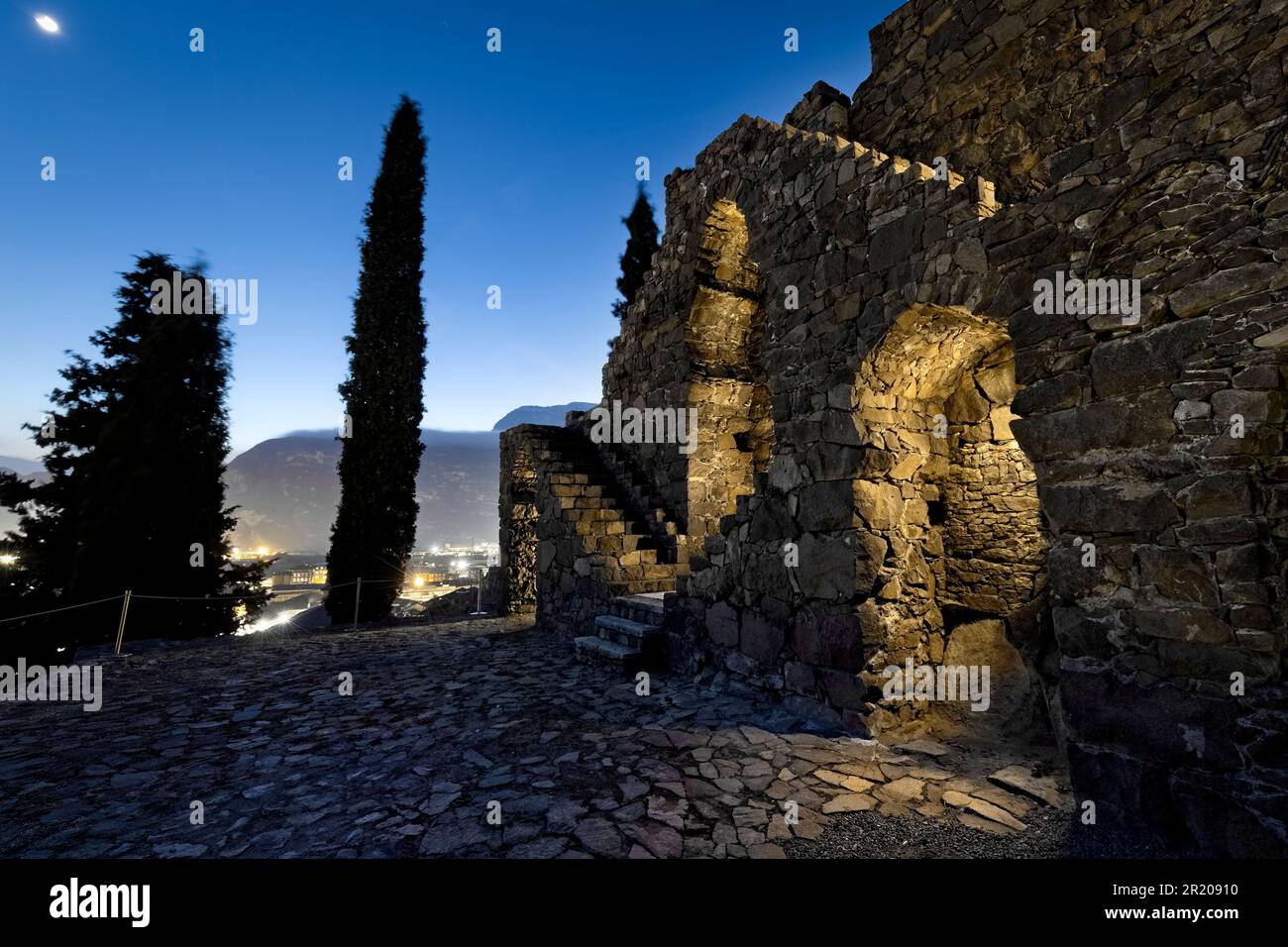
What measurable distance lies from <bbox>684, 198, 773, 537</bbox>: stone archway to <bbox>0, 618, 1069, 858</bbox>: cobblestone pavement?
3788 mm

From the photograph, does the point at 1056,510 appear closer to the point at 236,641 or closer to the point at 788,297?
the point at 788,297

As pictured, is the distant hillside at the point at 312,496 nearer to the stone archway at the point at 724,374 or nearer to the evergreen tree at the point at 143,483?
the evergreen tree at the point at 143,483

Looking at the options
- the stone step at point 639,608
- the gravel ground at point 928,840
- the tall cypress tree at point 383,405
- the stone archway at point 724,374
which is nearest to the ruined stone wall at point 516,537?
the tall cypress tree at point 383,405

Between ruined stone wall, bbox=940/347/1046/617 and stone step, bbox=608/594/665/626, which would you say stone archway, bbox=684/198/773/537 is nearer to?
stone step, bbox=608/594/665/626

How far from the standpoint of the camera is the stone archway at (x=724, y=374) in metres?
8.59

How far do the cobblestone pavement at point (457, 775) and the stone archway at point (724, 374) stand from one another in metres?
3.79

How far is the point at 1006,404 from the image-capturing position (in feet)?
16.6

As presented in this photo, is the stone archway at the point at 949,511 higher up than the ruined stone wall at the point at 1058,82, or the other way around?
the ruined stone wall at the point at 1058,82

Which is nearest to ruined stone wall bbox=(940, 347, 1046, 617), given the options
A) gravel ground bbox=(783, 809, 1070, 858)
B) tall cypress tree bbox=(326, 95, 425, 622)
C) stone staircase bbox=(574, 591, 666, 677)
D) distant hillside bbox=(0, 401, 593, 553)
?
gravel ground bbox=(783, 809, 1070, 858)

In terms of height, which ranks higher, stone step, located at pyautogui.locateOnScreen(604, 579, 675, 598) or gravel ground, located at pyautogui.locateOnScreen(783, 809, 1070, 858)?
stone step, located at pyautogui.locateOnScreen(604, 579, 675, 598)

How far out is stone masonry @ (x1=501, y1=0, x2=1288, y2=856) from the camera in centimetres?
251

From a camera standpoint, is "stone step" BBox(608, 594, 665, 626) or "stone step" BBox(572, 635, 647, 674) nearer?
"stone step" BBox(572, 635, 647, 674)

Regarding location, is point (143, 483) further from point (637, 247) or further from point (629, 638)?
point (637, 247)
